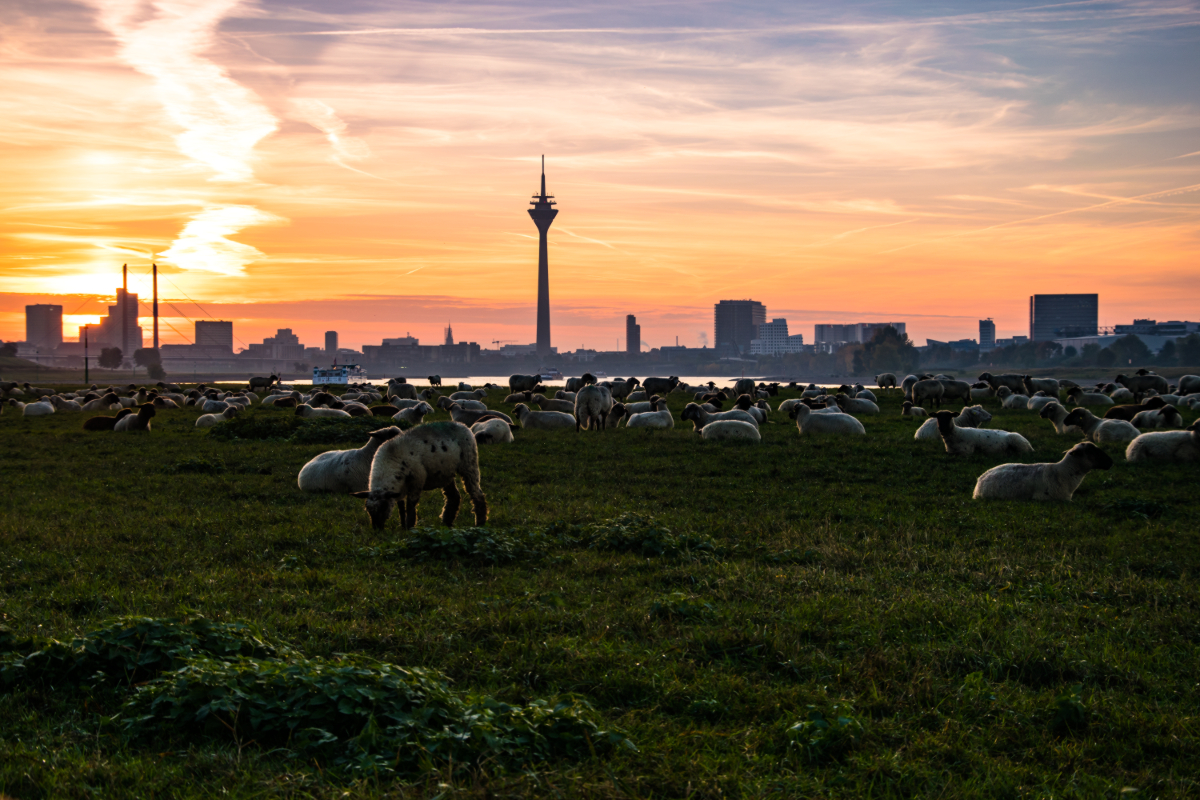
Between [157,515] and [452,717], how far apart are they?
980cm

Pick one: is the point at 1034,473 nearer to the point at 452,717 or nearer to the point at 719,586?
the point at 719,586

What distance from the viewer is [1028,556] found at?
33.7 ft

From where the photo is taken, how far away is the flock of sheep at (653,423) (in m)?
11.9

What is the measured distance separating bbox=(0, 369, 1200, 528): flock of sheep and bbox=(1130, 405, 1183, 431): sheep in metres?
0.03

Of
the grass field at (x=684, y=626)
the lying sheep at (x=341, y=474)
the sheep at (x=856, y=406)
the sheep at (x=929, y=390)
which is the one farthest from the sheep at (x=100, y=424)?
the sheep at (x=929, y=390)

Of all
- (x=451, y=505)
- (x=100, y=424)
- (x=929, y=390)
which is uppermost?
(x=929, y=390)

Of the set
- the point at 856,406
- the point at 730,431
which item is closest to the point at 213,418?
the point at 730,431

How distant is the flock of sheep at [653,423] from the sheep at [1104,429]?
0.03m

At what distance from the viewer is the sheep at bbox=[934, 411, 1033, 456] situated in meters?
19.6

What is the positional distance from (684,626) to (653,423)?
20905mm

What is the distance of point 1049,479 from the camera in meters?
14.4

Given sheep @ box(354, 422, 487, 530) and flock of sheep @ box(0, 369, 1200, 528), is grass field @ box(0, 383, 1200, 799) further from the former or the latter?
flock of sheep @ box(0, 369, 1200, 528)

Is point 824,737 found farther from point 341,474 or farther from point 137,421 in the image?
point 137,421

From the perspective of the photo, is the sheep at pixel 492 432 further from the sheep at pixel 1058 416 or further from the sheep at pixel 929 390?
the sheep at pixel 929 390
